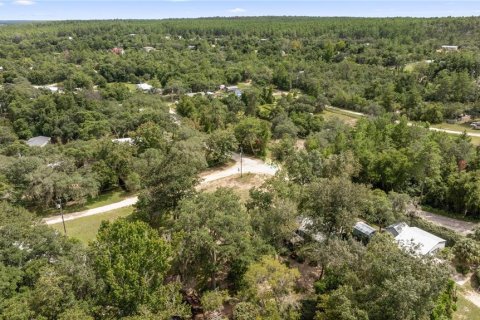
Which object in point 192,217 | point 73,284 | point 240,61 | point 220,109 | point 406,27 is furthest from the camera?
point 406,27

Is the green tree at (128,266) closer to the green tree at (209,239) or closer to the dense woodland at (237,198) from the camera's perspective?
the dense woodland at (237,198)

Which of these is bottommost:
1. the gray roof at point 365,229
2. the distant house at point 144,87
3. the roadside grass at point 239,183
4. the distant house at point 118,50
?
the roadside grass at point 239,183

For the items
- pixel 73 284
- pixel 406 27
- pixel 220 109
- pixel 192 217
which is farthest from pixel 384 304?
pixel 406 27

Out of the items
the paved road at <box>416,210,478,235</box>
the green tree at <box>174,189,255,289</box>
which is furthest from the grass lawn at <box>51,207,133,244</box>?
the paved road at <box>416,210,478,235</box>

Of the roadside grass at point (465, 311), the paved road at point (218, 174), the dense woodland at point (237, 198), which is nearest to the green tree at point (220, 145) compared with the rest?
the dense woodland at point (237, 198)

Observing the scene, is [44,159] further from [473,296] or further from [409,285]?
[473,296]

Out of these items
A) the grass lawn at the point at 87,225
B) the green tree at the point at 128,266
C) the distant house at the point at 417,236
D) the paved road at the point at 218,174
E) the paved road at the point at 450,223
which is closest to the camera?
the green tree at the point at 128,266

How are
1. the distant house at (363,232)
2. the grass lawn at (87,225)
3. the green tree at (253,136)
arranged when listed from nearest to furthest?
1. the distant house at (363,232)
2. the grass lawn at (87,225)
3. the green tree at (253,136)
